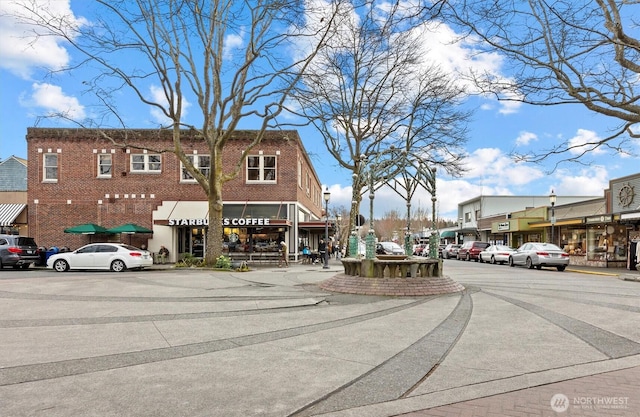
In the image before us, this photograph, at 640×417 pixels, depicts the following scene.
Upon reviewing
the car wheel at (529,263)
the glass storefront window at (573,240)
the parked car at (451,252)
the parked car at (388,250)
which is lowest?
the parked car at (451,252)

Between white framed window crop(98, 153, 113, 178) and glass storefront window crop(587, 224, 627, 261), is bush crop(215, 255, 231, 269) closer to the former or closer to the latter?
white framed window crop(98, 153, 113, 178)

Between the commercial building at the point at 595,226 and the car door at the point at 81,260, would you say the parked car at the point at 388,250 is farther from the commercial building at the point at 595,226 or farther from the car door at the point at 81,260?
the car door at the point at 81,260

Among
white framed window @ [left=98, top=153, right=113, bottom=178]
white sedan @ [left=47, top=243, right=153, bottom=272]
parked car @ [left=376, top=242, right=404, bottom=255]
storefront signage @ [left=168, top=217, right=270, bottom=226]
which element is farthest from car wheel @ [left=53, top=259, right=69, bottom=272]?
parked car @ [left=376, top=242, right=404, bottom=255]

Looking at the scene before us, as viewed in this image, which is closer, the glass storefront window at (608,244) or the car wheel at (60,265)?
the car wheel at (60,265)

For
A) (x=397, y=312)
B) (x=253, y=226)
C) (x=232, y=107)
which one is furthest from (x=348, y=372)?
(x=253, y=226)

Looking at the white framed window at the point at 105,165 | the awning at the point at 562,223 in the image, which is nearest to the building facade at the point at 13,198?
the white framed window at the point at 105,165

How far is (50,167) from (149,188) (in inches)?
253

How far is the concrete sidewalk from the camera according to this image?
4301mm

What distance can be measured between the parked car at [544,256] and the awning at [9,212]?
31237 millimetres

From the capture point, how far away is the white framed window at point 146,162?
92.0 feet

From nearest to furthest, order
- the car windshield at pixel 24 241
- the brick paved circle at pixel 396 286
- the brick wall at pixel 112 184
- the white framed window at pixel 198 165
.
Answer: the brick paved circle at pixel 396 286
the car windshield at pixel 24 241
the brick wall at pixel 112 184
the white framed window at pixel 198 165

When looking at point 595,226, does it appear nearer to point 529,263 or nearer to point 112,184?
point 529,263

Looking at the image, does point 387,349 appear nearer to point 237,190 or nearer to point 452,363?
point 452,363

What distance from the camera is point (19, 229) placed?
28828 millimetres
